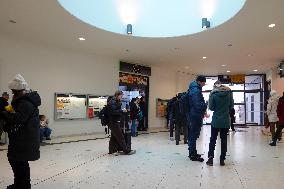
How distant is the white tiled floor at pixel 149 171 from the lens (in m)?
4.07

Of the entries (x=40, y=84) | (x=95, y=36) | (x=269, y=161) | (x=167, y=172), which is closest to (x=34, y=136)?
(x=167, y=172)

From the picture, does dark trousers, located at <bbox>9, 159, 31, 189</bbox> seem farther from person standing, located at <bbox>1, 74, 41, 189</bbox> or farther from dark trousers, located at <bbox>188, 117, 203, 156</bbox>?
dark trousers, located at <bbox>188, 117, 203, 156</bbox>

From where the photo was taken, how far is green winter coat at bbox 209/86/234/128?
17.6ft

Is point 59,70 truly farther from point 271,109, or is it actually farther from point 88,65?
point 271,109

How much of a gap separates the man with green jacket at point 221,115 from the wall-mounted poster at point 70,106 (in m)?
6.79

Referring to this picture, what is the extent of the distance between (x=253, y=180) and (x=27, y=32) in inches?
288

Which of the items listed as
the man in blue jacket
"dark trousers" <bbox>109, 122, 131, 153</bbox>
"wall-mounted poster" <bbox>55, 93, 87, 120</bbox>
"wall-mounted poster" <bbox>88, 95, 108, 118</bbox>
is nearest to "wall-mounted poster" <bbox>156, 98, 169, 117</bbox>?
"wall-mounted poster" <bbox>88, 95, 108, 118</bbox>

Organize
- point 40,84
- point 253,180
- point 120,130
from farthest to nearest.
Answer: point 40,84
point 120,130
point 253,180

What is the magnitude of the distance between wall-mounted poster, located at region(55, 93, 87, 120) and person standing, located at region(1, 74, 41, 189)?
750 cm

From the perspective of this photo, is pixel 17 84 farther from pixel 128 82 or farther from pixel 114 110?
pixel 128 82

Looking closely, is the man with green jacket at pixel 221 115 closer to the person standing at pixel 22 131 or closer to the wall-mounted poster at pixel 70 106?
the person standing at pixel 22 131

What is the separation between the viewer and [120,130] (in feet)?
21.3

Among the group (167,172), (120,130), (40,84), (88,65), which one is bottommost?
(167,172)

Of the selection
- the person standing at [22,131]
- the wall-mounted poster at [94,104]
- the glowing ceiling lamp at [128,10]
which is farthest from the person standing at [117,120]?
the wall-mounted poster at [94,104]
